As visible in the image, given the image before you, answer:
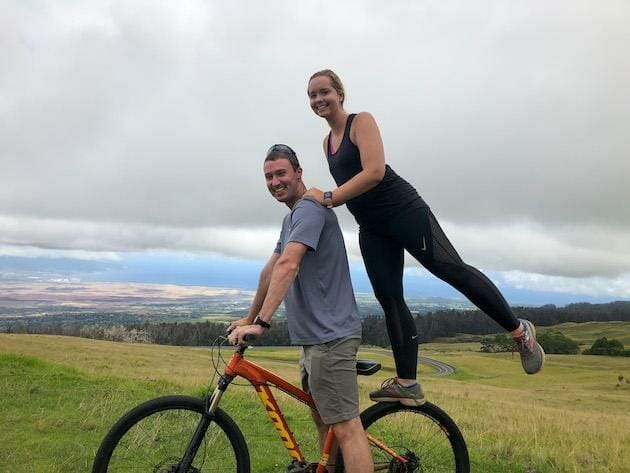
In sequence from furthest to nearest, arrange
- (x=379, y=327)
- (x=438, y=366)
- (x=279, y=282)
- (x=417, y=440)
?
(x=438, y=366)
(x=379, y=327)
(x=417, y=440)
(x=279, y=282)

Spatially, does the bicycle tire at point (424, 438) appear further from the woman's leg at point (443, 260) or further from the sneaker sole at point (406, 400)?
the woman's leg at point (443, 260)

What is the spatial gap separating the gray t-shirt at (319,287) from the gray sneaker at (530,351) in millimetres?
1418

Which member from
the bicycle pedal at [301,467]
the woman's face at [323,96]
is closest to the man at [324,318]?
the bicycle pedal at [301,467]

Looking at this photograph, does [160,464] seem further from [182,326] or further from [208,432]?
[182,326]

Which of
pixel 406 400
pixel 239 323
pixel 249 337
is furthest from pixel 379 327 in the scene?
pixel 249 337

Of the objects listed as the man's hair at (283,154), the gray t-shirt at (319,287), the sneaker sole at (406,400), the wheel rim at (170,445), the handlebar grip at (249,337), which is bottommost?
the wheel rim at (170,445)

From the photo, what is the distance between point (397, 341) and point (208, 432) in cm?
153

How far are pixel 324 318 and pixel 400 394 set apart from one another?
1.03 meters

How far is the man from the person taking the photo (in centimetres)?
329

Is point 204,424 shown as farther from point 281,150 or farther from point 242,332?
point 281,150

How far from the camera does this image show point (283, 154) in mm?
3504

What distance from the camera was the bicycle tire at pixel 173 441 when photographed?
3332mm

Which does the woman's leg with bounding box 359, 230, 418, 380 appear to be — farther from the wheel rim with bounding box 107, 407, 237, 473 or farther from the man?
the wheel rim with bounding box 107, 407, 237, 473

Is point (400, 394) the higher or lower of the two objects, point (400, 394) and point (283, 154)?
the lower
